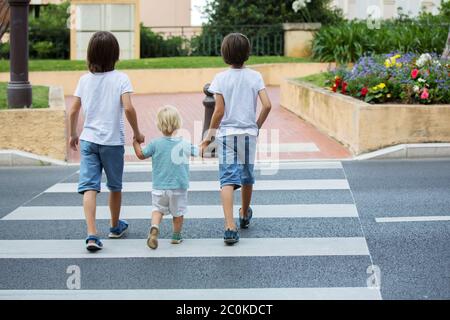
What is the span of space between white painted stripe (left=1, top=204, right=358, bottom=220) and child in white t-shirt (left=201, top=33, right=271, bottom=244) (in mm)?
1207

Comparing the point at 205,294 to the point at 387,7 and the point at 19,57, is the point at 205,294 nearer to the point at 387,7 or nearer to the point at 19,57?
the point at 19,57

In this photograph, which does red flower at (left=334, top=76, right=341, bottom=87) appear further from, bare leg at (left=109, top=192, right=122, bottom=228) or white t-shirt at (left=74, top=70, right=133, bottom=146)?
white t-shirt at (left=74, top=70, right=133, bottom=146)

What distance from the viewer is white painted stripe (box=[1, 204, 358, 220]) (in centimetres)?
838

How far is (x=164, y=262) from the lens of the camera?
670cm

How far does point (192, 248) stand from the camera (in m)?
7.11

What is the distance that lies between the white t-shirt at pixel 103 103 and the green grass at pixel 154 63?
14.0 meters

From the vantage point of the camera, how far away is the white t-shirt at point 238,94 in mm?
7137

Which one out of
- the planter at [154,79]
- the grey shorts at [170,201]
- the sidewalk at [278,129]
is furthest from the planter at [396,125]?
the planter at [154,79]

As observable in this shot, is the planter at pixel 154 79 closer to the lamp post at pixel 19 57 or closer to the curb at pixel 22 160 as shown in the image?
the lamp post at pixel 19 57

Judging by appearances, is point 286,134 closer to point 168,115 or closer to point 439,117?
point 439,117

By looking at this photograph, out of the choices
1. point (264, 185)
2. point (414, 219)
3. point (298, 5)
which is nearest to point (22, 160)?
point (264, 185)

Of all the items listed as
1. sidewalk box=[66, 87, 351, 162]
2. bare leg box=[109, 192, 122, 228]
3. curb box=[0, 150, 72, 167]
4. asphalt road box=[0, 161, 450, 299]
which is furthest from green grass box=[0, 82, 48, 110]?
bare leg box=[109, 192, 122, 228]

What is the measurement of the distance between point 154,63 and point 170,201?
1489 cm
